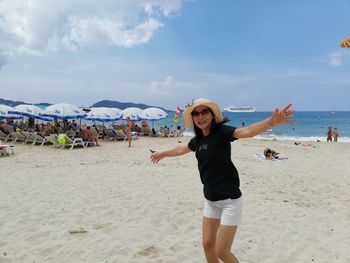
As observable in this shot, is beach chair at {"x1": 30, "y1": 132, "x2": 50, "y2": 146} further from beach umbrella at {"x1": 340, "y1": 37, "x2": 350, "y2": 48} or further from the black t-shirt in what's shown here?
the black t-shirt

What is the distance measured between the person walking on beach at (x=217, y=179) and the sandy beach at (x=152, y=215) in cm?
109

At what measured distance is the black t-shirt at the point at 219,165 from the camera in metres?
2.37

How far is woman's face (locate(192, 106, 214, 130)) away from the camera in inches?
95.7

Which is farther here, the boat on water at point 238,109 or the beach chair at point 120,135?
the boat on water at point 238,109

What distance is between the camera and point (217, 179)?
2408 millimetres

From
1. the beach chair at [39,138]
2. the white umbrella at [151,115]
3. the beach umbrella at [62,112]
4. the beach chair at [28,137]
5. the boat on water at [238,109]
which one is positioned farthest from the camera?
the boat on water at [238,109]

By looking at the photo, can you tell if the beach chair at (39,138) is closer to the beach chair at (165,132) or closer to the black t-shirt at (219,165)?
the beach chair at (165,132)

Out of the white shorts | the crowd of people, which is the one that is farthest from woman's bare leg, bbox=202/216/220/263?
the crowd of people

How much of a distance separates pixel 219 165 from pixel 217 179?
109mm

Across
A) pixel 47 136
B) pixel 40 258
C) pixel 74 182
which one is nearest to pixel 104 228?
pixel 40 258

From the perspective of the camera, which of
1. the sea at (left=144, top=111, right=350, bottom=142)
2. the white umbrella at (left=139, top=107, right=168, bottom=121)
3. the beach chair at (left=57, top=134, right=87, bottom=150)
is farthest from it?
the sea at (left=144, top=111, right=350, bottom=142)

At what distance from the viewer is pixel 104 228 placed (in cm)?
428

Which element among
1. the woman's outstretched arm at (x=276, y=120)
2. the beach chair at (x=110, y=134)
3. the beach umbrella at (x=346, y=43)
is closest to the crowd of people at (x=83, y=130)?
the beach chair at (x=110, y=134)

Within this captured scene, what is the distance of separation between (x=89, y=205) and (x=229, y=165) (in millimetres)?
3584
